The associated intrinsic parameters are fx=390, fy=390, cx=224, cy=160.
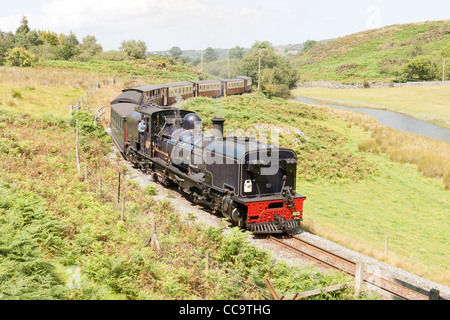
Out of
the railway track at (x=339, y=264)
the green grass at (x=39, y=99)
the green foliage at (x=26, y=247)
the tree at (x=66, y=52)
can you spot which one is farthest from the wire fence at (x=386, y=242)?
the tree at (x=66, y=52)

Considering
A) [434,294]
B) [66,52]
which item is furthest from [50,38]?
[434,294]

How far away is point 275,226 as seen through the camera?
567 inches

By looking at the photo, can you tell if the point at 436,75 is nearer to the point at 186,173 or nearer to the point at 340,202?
the point at 340,202

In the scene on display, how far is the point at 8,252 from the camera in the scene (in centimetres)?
955

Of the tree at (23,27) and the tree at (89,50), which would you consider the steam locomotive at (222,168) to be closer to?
the tree at (89,50)

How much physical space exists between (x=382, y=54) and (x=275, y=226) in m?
135

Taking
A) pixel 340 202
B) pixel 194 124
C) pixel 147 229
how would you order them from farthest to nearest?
pixel 340 202 < pixel 194 124 < pixel 147 229

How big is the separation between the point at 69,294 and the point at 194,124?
11.4m

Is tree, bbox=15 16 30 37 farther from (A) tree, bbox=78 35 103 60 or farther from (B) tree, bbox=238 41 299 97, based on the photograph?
(B) tree, bbox=238 41 299 97

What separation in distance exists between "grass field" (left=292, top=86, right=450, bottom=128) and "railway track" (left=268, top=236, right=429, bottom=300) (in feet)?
180
